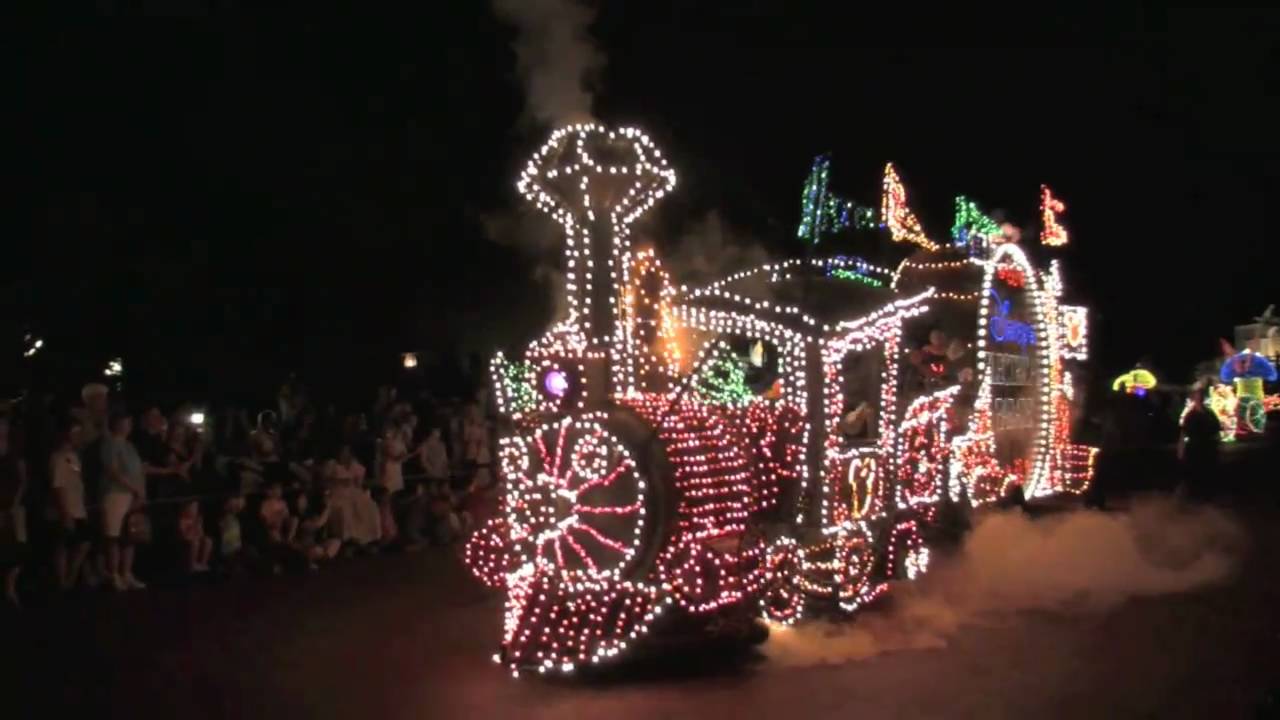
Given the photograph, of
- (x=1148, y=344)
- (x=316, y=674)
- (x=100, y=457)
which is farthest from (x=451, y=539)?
(x=1148, y=344)

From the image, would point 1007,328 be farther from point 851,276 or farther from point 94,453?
point 94,453

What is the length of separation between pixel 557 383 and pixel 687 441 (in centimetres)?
79

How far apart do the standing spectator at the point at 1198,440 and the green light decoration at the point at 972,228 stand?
10.1ft

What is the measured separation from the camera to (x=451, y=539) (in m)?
13.1

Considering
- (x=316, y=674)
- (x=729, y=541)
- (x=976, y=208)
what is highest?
(x=976, y=208)

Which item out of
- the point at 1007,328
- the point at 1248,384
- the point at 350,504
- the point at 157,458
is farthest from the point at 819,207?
the point at 1248,384

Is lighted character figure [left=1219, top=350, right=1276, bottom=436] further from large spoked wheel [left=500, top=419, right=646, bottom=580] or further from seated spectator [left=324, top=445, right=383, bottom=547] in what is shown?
large spoked wheel [left=500, top=419, right=646, bottom=580]

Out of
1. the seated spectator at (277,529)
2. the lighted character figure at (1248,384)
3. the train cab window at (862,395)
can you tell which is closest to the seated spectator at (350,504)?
the seated spectator at (277,529)

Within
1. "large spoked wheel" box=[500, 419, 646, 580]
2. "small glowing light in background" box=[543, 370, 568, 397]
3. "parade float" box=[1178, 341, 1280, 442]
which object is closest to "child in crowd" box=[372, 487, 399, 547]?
"large spoked wheel" box=[500, 419, 646, 580]

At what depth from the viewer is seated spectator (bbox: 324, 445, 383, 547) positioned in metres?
12.0

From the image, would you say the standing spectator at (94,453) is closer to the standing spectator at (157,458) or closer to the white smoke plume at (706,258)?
the standing spectator at (157,458)

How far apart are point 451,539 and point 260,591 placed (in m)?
3.07

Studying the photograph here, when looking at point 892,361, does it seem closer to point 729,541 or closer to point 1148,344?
point 729,541

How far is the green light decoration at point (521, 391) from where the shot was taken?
24.7 ft
